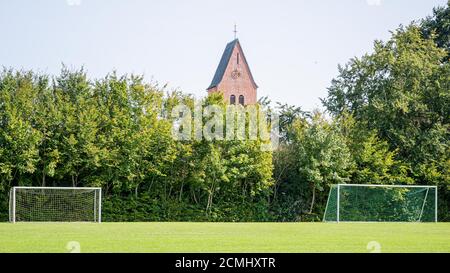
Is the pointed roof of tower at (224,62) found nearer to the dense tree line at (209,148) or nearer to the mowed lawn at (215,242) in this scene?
the dense tree line at (209,148)

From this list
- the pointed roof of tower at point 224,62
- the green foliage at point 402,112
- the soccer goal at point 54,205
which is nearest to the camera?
the soccer goal at point 54,205

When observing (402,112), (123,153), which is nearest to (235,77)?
(402,112)

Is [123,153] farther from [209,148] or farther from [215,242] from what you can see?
[215,242]

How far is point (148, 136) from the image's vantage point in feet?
104

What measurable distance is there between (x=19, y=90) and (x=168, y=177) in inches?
298

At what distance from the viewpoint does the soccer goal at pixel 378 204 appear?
31.5 meters

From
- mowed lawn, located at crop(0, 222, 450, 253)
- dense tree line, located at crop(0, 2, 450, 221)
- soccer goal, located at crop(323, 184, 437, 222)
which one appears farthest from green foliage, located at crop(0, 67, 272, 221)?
mowed lawn, located at crop(0, 222, 450, 253)

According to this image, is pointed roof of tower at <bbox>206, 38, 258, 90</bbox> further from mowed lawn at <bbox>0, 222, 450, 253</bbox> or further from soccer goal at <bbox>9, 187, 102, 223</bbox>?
mowed lawn at <bbox>0, 222, 450, 253</bbox>

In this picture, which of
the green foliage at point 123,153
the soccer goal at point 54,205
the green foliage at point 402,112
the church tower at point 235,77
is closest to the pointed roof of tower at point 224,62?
the church tower at point 235,77

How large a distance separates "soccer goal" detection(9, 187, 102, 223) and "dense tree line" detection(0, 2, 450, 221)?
904 mm

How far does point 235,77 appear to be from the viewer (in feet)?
247

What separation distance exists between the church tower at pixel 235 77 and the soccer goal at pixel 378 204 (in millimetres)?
42649

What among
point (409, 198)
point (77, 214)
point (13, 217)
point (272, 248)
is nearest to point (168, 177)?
point (77, 214)

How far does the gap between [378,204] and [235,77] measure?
4483 centimetres
